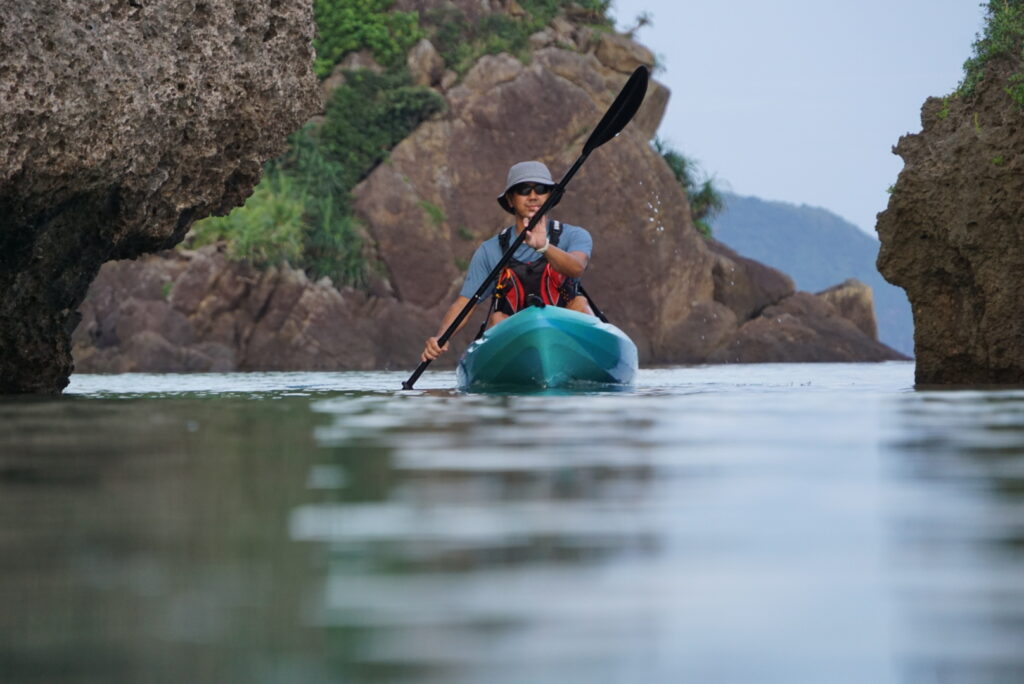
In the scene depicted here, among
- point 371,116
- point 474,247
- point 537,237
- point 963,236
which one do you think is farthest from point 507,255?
point 371,116

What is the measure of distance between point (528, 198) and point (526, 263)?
49 cm

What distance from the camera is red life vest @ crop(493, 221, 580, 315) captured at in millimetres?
9586

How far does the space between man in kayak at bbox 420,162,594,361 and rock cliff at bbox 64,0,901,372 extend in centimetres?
1145

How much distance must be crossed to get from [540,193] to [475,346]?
118cm

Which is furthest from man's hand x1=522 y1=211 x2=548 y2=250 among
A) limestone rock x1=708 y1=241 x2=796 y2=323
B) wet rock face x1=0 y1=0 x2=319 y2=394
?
limestone rock x1=708 y1=241 x2=796 y2=323

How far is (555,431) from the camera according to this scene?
15.7ft

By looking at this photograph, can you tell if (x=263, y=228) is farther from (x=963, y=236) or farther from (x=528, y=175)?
(x=963, y=236)

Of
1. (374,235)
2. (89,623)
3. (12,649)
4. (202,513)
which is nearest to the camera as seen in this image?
(12,649)

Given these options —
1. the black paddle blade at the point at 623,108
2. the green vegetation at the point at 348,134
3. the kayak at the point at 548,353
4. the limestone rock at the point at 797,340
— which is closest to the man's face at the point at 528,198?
the black paddle blade at the point at 623,108

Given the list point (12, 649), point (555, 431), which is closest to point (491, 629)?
point (12, 649)

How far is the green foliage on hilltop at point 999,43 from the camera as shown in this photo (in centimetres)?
970

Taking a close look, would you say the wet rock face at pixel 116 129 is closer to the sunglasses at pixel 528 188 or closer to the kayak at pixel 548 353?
the sunglasses at pixel 528 188

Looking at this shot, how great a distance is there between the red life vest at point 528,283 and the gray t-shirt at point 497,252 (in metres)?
0.07

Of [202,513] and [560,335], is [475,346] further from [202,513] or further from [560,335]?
[202,513]
